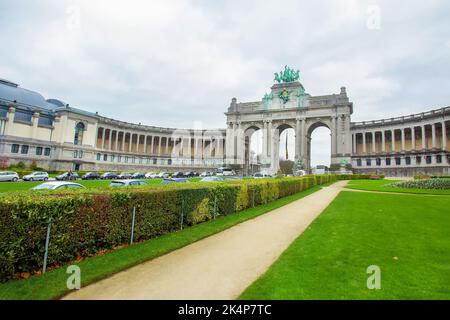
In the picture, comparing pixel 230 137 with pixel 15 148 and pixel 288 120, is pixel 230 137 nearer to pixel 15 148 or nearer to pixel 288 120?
pixel 288 120

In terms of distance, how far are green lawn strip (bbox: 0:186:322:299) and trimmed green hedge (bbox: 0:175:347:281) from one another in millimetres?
374

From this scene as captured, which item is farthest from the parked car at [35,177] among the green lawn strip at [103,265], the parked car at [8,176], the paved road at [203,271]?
the paved road at [203,271]

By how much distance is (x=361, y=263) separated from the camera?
6.62 m

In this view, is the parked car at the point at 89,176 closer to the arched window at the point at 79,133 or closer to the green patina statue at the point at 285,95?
the arched window at the point at 79,133

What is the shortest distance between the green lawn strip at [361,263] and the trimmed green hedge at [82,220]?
488cm

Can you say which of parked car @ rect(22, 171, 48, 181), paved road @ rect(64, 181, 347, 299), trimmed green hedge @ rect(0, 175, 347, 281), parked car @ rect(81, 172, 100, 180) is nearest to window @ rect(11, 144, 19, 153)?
parked car @ rect(81, 172, 100, 180)

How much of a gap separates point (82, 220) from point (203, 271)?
3.70 meters

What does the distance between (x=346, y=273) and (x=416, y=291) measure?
1339mm

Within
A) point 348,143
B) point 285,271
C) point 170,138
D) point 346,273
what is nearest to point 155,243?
point 285,271

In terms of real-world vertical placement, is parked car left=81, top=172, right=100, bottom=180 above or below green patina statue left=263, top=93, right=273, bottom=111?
below

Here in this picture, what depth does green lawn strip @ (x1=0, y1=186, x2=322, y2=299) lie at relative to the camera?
205 inches

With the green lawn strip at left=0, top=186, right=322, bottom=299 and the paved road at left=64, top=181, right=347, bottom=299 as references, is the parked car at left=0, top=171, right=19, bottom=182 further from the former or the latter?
the paved road at left=64, top=181, right=347, bottom=299

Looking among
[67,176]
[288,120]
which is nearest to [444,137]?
[288,120]
